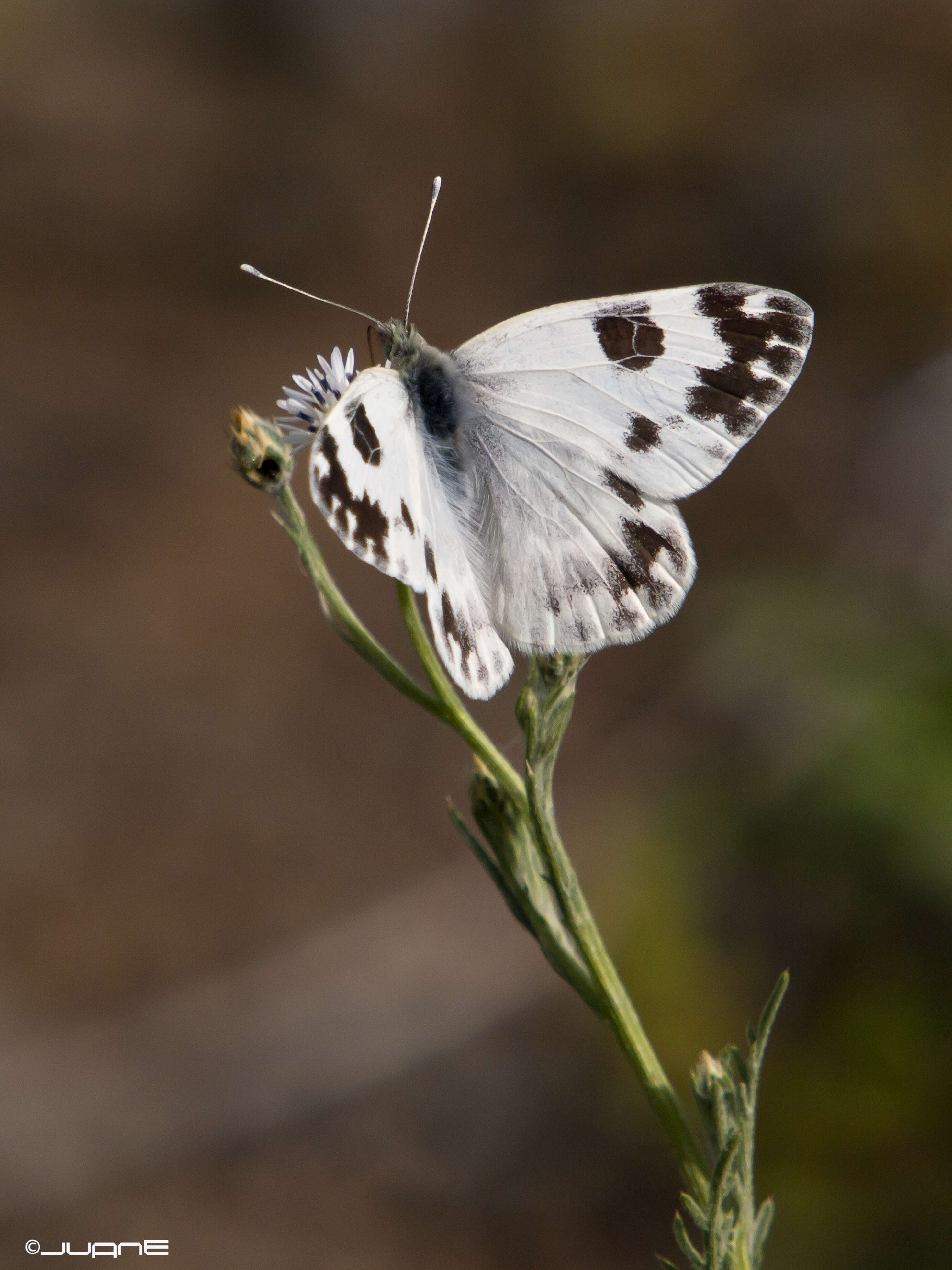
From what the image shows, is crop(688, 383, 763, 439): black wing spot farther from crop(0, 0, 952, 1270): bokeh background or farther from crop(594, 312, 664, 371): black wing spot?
crop(0, 0, 952, 1270): bokeh background

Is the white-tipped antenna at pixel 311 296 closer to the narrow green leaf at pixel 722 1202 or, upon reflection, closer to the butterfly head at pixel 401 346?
the butterfly head at pixel 401 346

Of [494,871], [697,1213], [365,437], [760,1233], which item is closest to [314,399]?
[365,437]

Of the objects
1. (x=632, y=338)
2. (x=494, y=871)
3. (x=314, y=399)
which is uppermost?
(x=314, y=399)

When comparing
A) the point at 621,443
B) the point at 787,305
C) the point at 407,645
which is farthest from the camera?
the point at 407,645

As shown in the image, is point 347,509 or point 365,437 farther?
point 365,437

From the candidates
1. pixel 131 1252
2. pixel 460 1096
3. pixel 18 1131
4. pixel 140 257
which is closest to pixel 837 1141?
pixel 460 1096

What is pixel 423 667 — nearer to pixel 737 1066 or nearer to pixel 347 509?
pixel 347 509

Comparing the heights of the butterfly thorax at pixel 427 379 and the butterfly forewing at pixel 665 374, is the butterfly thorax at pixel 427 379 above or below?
above

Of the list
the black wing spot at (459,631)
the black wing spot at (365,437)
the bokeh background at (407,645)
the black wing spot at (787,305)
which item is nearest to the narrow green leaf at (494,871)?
the black wing spot at (459,631)
